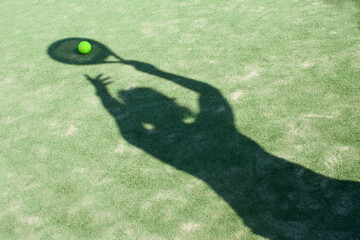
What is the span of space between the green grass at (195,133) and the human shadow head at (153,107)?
0.03m

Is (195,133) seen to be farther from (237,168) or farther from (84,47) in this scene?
(84,47)

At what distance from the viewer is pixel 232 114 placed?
4656 millimetres

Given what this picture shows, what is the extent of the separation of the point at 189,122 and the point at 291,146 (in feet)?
4.86

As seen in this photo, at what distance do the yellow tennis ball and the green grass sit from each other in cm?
45

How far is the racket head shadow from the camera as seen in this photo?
650cm

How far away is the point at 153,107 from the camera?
5.00 meters

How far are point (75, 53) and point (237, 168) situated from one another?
470cm

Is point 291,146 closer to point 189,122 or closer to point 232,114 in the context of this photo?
point 232,114

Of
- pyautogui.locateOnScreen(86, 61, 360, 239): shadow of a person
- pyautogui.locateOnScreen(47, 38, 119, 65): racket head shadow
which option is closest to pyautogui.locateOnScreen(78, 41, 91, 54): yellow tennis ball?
pyautogui.locateOnScreen(47, 38, 119, 65): racket head shadow

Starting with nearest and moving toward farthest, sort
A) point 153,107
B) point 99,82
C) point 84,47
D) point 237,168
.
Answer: point 237,168
point 153,107
point 99,82
point 84,47

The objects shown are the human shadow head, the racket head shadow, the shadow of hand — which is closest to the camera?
the human shadow head

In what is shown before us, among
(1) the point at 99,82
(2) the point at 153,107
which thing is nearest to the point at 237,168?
(2) the point at 153,107

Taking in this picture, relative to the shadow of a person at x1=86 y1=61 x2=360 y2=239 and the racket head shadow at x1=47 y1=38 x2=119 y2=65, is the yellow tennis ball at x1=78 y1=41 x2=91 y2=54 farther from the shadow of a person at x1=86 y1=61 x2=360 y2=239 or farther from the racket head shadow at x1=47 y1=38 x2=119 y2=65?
the shadow of a person at x1=86 y1=61 x2=360 y2=239

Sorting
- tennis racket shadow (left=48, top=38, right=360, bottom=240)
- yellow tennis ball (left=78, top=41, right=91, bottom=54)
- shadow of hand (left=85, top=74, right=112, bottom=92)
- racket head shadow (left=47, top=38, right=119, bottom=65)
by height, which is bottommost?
tennis racket shadow (left=48, top=38, right=360, bottom=240)
